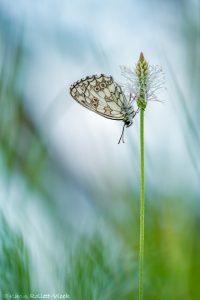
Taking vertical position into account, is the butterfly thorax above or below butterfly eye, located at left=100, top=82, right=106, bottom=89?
below

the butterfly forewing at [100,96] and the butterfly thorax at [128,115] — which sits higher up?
the butterfly forewing at [100,96]

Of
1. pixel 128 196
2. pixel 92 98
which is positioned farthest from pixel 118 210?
pixel 92 98

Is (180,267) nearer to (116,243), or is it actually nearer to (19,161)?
(116,243)

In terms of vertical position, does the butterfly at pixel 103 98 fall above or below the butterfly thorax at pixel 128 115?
above

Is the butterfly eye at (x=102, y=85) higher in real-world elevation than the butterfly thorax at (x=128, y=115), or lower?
higher

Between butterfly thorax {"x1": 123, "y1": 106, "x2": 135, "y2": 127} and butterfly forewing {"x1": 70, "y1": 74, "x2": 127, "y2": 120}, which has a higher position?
butterfly forewing {"x1": 70, "y1": 74, "x2": 127, "y2": 120}
